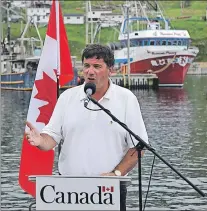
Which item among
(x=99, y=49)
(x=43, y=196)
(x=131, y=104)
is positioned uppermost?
(x=99, y=49)

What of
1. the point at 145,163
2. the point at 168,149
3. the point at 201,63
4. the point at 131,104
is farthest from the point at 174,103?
the point at 201,63

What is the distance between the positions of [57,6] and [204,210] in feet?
18.3

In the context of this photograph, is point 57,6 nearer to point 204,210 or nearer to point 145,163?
point 204,210

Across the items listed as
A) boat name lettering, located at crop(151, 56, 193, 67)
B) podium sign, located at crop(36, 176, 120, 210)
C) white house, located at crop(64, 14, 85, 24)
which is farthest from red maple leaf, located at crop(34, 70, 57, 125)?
white house, located at crop(64, 14, 85, 24)

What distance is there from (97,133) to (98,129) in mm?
39

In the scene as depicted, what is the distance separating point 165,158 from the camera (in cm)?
2262

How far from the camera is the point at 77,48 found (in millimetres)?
134250

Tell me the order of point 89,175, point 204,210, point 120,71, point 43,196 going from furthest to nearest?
point 120,71
point 204,210
point 89,175
point 43,196

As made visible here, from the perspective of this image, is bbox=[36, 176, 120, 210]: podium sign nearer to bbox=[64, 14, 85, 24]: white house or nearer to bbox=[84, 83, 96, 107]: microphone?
bbox=[84, 83, 96, 107]: microphone

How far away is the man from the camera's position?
21.2ft

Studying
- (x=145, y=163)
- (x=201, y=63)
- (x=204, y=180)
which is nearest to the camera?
(x=204, y=180)

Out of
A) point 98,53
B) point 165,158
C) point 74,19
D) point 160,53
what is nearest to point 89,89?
point 98,53

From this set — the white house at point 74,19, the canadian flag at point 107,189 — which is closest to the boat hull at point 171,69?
the canadian flag at point 107,189

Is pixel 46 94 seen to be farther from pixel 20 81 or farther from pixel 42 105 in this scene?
pixel 20 81
